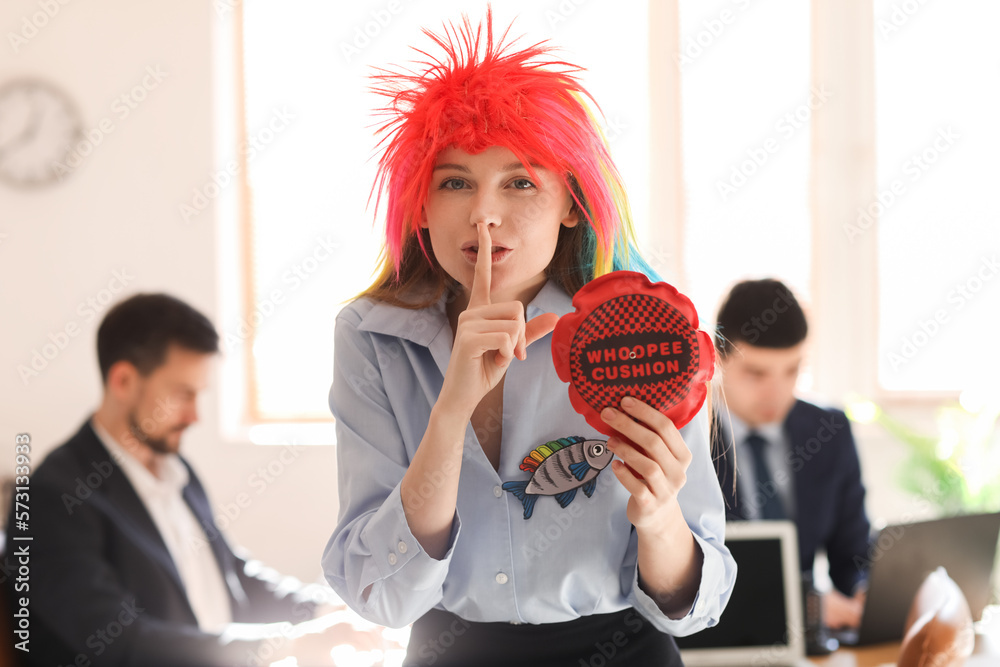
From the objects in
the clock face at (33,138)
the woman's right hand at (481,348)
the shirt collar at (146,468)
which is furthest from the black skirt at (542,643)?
the clock face at (33,138)

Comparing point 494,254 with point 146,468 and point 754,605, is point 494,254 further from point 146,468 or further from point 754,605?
point 146,468

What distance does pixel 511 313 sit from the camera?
0.67 metres

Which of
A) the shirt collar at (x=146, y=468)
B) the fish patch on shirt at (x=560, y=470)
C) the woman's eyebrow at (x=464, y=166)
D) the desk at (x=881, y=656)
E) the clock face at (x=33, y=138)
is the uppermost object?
the clock face at (x=33, y=138)

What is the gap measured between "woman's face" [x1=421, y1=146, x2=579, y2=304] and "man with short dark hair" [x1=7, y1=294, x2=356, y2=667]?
3.99ft

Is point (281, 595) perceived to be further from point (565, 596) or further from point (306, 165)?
point (306, 165)

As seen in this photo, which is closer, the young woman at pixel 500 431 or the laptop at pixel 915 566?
the young woman at pixel 500 431

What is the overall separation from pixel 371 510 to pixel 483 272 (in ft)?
0.90

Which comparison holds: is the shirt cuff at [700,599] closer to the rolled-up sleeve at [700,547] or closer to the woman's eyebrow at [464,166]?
the rolled-up sleeve at [700,547]

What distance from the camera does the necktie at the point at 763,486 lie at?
1.97 m

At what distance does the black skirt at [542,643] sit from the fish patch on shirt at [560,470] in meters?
0.15

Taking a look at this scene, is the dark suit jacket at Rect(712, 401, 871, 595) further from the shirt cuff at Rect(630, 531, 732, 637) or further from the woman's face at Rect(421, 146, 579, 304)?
the woman's face at Rect(421, 146, 579, 304)

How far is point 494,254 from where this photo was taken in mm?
734

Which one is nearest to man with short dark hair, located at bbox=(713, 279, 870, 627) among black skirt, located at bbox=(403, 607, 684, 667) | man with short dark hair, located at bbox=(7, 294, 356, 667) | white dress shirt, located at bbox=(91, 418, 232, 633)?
black skirt, located at bbox=(403, 607, 684, 667)

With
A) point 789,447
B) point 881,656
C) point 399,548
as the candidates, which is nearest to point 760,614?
point 881,656
